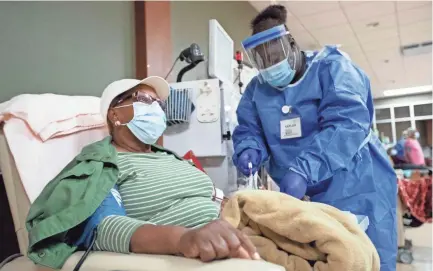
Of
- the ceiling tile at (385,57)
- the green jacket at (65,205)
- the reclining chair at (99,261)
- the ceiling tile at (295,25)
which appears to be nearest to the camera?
the reclining chair at (99,261)

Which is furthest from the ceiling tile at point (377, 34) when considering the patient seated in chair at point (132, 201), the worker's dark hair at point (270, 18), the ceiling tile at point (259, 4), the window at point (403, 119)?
the window at point (403, 119)

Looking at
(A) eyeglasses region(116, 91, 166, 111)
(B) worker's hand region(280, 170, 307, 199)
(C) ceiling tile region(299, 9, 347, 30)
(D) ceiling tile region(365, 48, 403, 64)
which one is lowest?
(B) worker's hand region(280, 170, 307, 199)

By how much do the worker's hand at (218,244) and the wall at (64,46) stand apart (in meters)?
1.28

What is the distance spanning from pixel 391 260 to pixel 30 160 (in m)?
1.27

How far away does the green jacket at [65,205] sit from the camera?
950 millimetres

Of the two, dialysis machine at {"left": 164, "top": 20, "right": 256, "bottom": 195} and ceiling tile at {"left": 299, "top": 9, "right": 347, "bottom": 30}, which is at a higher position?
ceiling tile at {"left": 299, "top": 9, "right": 347, "bottom": 30}

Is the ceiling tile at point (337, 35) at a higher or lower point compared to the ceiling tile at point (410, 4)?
lower

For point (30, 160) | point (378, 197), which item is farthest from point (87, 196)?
point (378, 197)

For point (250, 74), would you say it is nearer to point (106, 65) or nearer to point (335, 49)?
point (106, 65)

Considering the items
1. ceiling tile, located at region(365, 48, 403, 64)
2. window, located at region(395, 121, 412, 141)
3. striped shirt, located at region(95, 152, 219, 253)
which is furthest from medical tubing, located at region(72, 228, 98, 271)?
window, located at region(395, 121, 412, 141)

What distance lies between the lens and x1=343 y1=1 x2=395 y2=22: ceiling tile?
4156 millimetres

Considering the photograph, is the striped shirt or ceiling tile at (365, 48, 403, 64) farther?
ceiling tile at (365, 48, 403, 64)

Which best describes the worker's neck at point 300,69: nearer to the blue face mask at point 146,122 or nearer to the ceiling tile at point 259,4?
the blue face mask at point 146,122

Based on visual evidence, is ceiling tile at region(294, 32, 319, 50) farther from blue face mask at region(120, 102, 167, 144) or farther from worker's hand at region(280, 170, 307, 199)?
worker's hand at region(280, 170, 307, 199)
